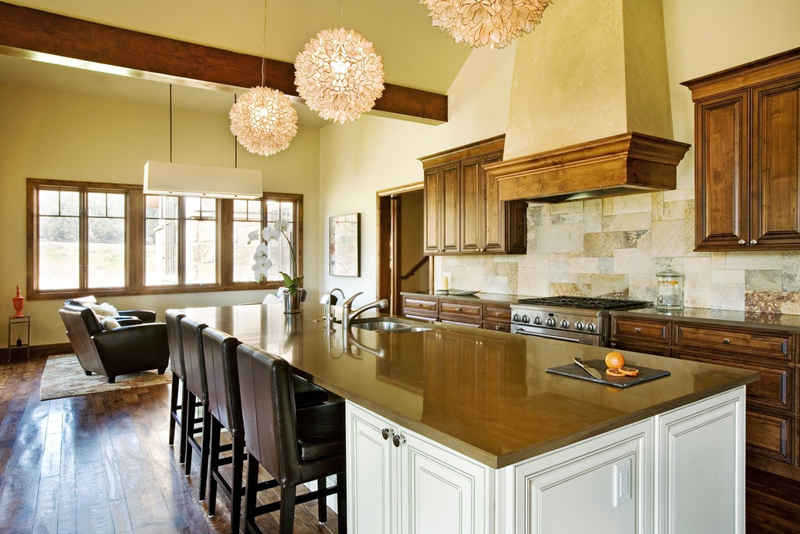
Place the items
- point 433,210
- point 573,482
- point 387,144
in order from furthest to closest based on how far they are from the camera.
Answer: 1. point 387,144
2. point 433,210
3. point 573,482

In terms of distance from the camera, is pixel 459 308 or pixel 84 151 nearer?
pixel 459 308

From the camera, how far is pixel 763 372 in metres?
2.86

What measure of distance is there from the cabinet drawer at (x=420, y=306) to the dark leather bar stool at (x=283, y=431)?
333 cm

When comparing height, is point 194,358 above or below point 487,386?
below

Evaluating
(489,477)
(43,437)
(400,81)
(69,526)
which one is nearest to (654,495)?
(489,477)

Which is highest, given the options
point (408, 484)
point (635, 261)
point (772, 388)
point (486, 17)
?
point (486, 17)

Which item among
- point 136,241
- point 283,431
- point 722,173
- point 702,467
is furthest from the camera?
point 136,241

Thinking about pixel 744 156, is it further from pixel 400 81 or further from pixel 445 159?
pixel 400 81

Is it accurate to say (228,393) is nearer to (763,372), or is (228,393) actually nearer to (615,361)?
(615,361)

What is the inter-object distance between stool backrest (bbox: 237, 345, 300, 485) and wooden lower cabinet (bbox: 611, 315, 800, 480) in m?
2.60

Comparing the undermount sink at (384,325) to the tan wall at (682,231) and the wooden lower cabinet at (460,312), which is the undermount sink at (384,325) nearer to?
the wooden lower cabinet at (460,312)

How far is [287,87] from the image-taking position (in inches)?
190

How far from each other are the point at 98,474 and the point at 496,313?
3256 millimetres

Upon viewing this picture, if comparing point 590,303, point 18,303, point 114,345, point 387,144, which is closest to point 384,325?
point 590,303
